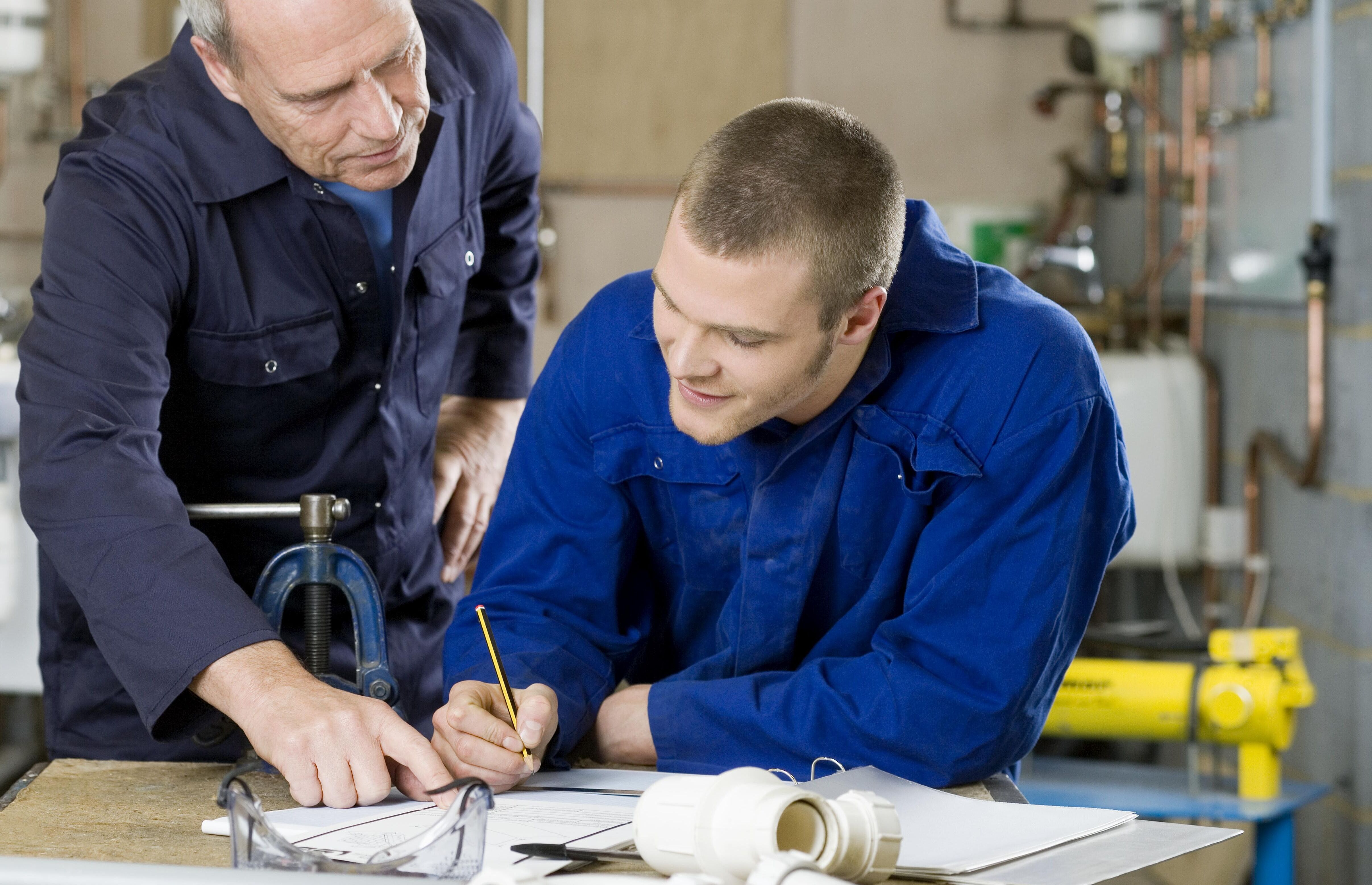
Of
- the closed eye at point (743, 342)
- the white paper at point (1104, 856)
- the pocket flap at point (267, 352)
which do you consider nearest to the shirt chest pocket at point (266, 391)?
the pocket flap at point (267, 352)

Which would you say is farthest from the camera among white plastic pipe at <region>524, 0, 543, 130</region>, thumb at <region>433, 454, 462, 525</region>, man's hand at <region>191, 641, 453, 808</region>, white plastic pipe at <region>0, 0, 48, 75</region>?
white plastic pipe at <region>524, 0, 543, 130</region>

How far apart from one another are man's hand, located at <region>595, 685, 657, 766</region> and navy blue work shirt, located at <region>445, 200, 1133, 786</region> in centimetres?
2

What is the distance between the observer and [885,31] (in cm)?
405

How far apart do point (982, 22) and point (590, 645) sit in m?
3.12

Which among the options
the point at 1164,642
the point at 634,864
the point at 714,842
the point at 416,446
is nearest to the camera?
the point at 714,842

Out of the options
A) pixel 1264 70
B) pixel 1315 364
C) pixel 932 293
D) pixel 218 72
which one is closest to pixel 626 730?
pixel 932 293

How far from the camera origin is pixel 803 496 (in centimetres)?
134

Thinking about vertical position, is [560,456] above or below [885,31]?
below

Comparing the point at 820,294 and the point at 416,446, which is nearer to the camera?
the point at 820,294

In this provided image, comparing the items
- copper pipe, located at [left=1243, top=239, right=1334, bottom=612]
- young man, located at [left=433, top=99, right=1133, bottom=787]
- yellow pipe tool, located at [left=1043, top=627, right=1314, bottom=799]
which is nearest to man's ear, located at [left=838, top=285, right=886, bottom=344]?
young man, located at [left=433, top=99, right=1133, bottom=787]

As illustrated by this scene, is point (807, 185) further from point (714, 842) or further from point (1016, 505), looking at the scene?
point (714, 842)

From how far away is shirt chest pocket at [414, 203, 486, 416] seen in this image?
5.69 ft

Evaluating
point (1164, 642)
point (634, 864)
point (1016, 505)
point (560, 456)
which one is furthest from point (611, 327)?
point (1164, 642)

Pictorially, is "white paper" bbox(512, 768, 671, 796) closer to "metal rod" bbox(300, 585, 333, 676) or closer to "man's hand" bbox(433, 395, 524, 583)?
"metal rod" bbox(300, 585, 333, 676)
